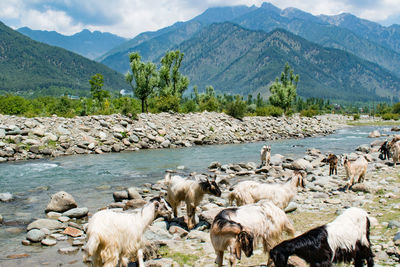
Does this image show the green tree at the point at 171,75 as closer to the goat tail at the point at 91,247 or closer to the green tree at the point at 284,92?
the green tree at the point at 284,92

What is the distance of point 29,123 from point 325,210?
27.6 m

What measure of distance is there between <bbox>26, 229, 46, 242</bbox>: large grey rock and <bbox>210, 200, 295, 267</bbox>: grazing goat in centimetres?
555

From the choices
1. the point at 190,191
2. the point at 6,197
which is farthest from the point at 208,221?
the point at 6,197

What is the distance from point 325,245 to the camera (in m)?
5.38

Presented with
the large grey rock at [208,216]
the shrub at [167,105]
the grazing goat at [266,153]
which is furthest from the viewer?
Result: the shrub at [167,105]

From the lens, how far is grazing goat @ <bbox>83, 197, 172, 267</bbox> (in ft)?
19.6

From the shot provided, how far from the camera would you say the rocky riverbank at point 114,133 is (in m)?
26.5

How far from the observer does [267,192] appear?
29.8 feet

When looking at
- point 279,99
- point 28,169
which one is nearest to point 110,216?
point 28,169

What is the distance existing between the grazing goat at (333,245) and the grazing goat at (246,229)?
0.81 m

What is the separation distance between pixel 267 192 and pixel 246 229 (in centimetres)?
305

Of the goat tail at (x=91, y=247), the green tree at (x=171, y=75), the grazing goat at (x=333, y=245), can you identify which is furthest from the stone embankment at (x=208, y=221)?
the green tree at (x=171, y=75)

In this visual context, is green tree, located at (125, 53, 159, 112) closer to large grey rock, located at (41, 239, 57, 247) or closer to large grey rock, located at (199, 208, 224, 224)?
large grey rock, located at (199, 208, 224, 224)

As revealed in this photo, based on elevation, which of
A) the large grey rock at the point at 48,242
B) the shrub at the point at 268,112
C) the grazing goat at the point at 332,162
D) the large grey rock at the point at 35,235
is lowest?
the large grey rock at the point at 48,242
